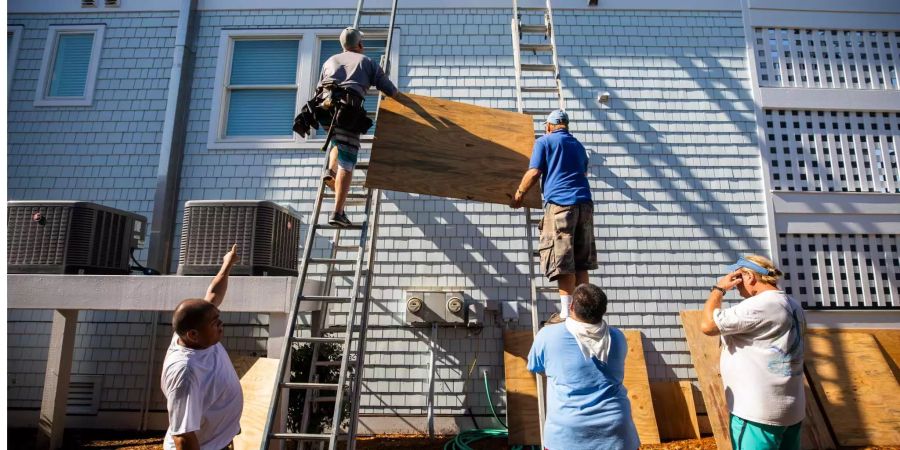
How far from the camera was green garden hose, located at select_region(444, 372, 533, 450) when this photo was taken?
16.6 feet

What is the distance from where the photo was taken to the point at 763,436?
8.44 feet

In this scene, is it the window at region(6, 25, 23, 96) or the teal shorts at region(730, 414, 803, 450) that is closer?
the teal shorts at region(730, 414, 803, 450)

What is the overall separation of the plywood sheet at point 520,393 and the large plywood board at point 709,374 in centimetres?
154

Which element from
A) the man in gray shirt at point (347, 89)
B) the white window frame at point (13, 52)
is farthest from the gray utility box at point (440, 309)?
the white window frame at point (13, 52)

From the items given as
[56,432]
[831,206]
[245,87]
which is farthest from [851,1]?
[56,432]

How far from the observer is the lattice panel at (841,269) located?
19.7 feet

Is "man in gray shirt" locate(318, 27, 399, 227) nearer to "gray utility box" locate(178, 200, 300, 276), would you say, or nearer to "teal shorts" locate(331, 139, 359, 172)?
"teal shorts" locate(331, 139, 359, 172)

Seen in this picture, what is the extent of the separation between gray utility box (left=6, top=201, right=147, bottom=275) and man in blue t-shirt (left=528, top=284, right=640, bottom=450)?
4.47 meters

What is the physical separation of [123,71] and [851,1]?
896 centimetres

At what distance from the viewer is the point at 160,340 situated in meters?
5.93

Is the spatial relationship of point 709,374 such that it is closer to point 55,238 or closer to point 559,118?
point 559,118

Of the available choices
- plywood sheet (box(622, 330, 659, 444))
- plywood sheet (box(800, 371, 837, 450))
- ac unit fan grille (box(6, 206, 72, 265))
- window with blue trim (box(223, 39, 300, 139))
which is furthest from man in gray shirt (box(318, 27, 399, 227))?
plywood sheet (box(800, 371, 837, 450))

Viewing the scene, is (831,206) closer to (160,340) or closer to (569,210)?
(569,210)

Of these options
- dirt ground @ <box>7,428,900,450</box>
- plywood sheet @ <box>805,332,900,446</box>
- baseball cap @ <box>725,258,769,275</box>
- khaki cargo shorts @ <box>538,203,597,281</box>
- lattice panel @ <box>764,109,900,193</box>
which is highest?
lattice panel @ <box>764,109,900,193</box>
